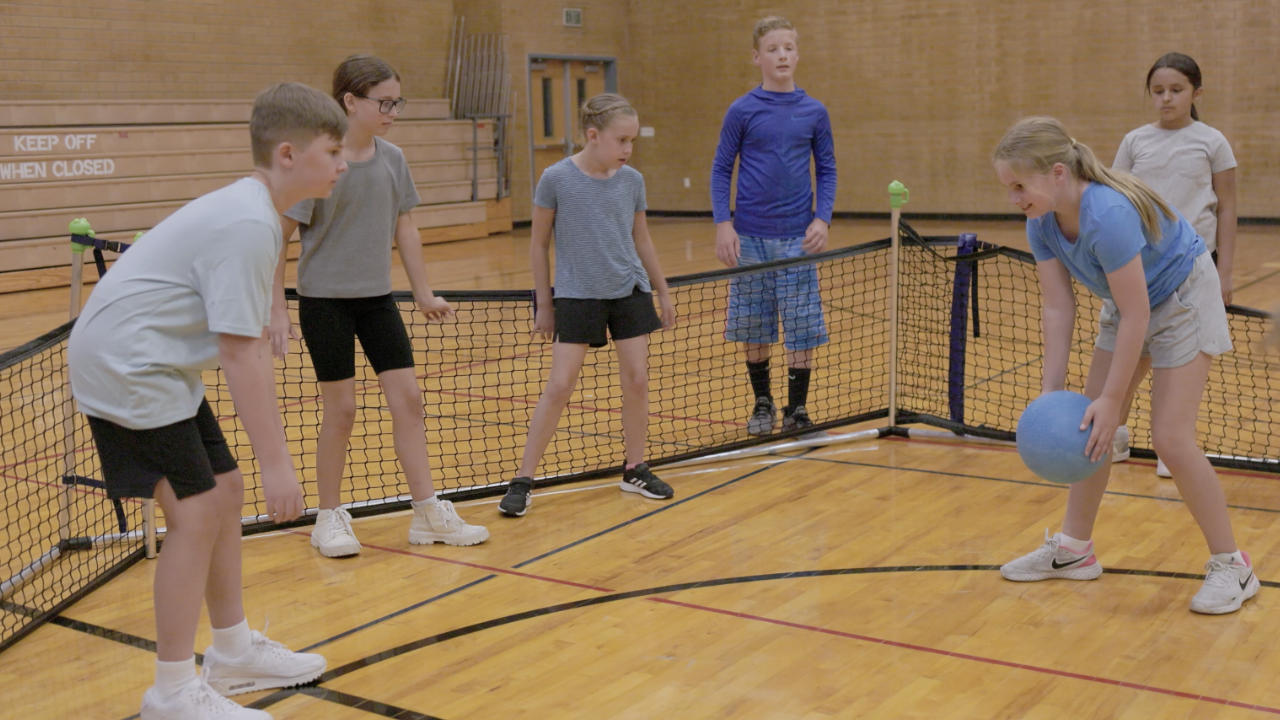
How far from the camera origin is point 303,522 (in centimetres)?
416

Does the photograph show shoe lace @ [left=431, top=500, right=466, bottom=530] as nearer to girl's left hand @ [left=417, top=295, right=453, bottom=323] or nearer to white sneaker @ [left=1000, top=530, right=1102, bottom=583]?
girl's left hand @ [left=417, top=295, right=453, bottom=323]

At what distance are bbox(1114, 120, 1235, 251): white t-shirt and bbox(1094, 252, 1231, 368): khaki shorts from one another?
3.95ft

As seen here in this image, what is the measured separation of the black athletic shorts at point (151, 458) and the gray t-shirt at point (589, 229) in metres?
1.90

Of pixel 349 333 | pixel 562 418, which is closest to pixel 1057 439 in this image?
pixel 349 333

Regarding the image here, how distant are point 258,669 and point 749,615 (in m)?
1.28

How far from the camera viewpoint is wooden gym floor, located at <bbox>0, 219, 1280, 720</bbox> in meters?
2.73

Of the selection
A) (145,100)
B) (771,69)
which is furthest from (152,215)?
(771,69)

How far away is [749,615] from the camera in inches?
127

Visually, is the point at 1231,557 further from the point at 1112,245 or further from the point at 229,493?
the point at 229,493

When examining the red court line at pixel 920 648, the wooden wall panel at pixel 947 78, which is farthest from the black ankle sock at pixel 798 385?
the wooden wall panel at pixel 947 78

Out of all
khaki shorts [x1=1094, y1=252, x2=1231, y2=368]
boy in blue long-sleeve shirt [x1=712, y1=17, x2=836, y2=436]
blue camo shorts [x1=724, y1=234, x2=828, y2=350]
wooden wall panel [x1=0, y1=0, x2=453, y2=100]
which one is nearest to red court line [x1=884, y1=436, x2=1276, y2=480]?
boy in blue long-sleeve shirt [x1=712, y1=17, x2=836, y2=436]

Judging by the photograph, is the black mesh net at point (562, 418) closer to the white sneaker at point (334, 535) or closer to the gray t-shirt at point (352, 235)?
the white sneaker at point (334, 535)

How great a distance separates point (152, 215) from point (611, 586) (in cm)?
1042

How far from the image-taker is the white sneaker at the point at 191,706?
2494 mm
